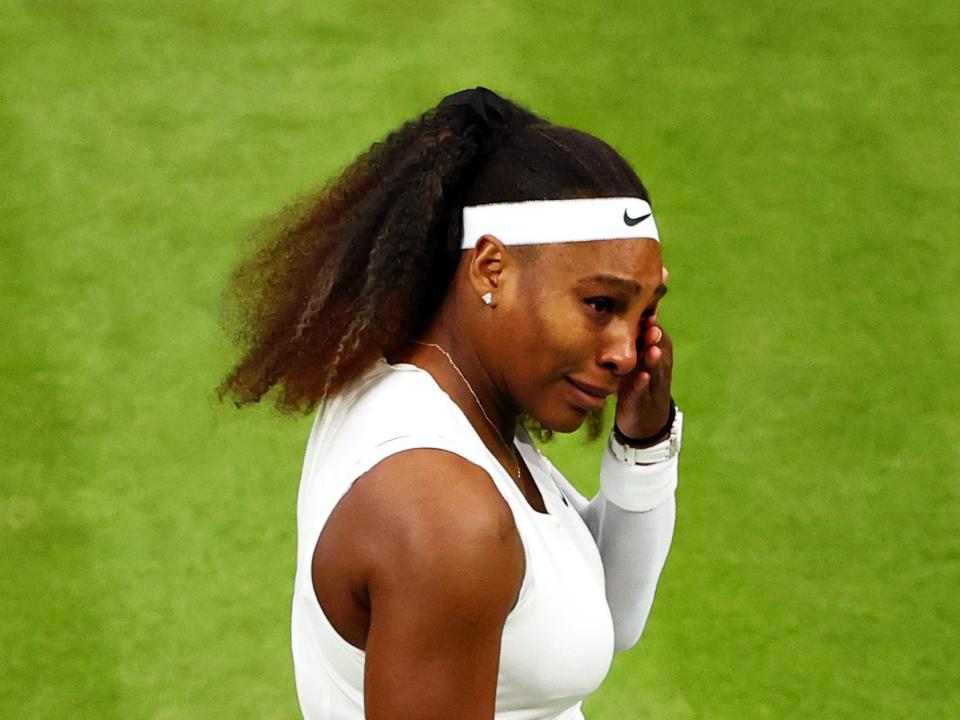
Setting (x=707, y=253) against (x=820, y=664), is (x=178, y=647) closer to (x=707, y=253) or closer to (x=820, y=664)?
(x=820, y=664)

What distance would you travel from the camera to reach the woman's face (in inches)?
73.4

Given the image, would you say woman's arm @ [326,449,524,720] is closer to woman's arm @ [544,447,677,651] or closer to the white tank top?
the white tank top

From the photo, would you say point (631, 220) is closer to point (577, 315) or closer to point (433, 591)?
point (577, 315)

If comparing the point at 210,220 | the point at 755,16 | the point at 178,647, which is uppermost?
the point at 755,16

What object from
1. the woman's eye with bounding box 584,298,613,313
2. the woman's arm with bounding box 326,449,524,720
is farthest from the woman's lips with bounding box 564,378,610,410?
the woman's arm with bounding box 326,449,524,720

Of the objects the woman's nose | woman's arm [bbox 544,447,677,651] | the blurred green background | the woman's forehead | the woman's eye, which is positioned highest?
the woman's forehead

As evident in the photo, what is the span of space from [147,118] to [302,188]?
65 cm

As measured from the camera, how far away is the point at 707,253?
466 centimetres

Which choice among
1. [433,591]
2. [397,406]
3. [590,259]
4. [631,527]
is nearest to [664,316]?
[631,527]

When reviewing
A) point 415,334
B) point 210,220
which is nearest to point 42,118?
point 210,220

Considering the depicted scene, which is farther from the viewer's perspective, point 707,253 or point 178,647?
point 707,253

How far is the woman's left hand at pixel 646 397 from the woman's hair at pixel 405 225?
13.3 inches

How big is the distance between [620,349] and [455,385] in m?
0.21

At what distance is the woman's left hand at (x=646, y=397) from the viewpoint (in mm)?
2234
